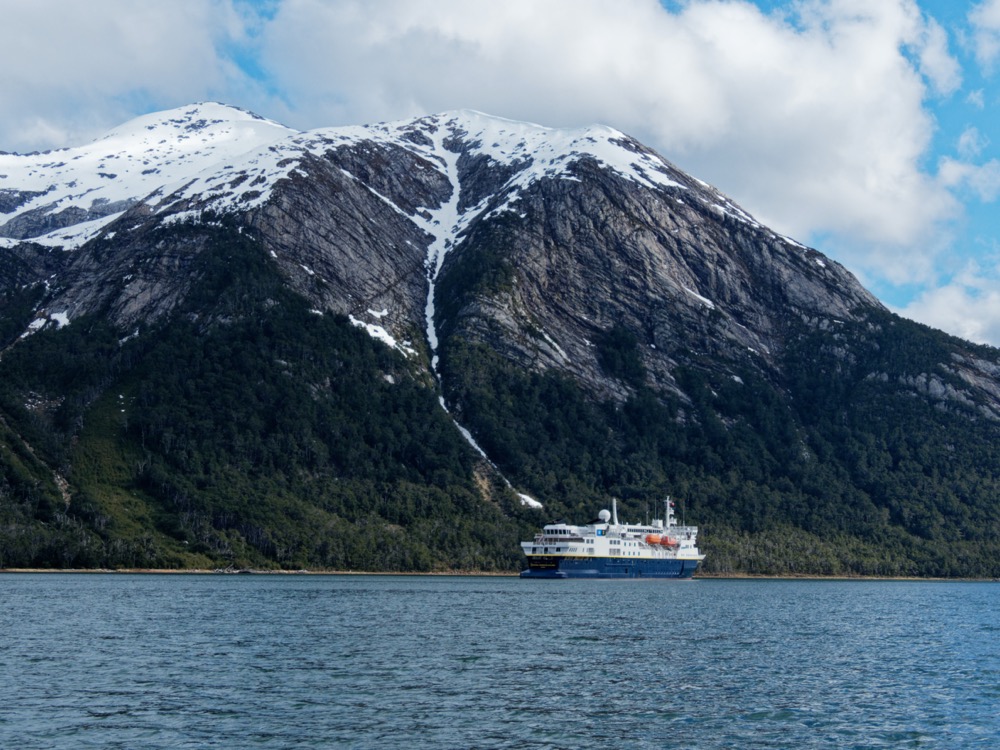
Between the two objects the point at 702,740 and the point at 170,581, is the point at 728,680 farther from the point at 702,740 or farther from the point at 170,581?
the point at 170,581

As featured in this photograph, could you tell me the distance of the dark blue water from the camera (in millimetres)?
54656

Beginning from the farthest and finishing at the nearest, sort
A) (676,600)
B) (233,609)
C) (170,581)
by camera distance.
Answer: (170,581) → (676,600) → (233,609)

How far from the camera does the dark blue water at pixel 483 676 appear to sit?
5466 cm

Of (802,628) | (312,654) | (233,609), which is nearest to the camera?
(312,654)

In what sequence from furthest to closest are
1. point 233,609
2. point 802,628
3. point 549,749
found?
1. point 233,609
2. point 802,628
3. point 549,749

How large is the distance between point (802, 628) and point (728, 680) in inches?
1652

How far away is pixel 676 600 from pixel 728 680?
275ft

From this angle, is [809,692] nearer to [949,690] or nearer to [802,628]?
[949,690]

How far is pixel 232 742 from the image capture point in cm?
5162

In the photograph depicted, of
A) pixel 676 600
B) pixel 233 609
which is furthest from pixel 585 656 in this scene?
pixel 676 600

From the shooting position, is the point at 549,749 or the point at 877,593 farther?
the point at 877,593

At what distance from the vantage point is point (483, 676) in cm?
7225

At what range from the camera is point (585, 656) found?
8350 cm

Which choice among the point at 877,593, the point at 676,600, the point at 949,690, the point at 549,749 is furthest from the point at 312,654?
the point at 877,593
